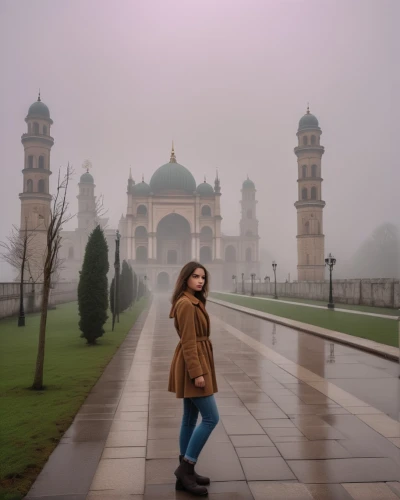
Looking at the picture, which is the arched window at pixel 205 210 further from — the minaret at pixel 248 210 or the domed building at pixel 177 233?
the minaret at pixel 248 210

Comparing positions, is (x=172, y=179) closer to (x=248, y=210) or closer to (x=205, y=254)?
(x=205, y=254)

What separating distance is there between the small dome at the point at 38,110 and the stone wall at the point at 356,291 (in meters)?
33.7

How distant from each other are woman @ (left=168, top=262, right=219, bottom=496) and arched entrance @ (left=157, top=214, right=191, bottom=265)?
86956mm

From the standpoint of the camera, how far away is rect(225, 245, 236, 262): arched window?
312 ft

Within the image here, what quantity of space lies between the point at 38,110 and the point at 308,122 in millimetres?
32966

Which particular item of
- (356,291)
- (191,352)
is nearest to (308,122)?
(356,291)

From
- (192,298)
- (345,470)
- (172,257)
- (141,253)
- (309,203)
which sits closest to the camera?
(192,298)

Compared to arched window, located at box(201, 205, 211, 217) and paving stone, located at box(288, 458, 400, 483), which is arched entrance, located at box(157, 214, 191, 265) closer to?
arched window, located at box(201, 205, 211, 217)

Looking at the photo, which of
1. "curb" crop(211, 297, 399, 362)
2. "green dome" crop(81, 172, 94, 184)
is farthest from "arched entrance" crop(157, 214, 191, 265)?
"curb" crop(211, 297, 399, 362)

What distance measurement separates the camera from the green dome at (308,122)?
212ft

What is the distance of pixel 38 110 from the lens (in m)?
57.2

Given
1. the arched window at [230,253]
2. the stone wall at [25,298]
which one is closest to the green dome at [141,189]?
the arched window at [230,253]

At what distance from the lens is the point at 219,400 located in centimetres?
716

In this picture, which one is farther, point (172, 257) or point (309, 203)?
point (172, 257)
